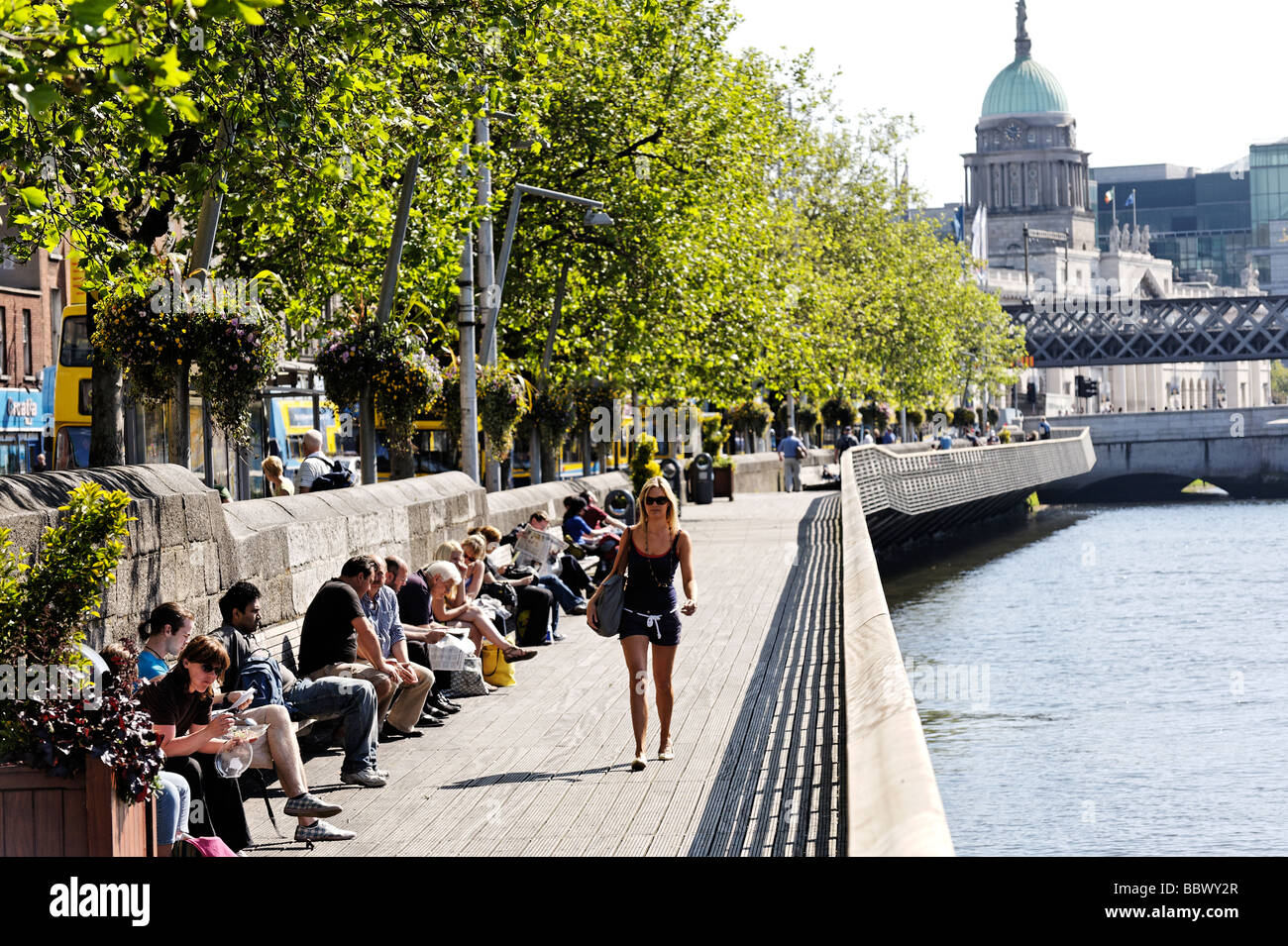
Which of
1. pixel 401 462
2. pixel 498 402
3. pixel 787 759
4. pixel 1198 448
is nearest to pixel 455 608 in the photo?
pixel 787 759

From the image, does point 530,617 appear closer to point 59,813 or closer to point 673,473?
point 59,813

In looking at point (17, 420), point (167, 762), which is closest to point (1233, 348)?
point (17, 420)

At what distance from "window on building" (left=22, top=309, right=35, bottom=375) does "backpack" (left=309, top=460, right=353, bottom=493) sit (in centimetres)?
3616

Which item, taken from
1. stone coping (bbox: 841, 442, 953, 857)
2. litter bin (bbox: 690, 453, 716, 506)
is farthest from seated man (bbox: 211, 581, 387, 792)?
litter bin (bbox: 690, 453, 716, 506)

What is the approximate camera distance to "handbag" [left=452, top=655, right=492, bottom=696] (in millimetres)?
13352

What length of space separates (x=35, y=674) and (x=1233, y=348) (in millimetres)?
131884

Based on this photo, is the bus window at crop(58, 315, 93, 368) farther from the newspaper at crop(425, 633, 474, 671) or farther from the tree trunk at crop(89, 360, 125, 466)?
the newspaper at crop(425, 633, 474, 671)

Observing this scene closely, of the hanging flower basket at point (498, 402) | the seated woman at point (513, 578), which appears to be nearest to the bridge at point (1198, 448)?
the hanging flower basket at point (498, 402)

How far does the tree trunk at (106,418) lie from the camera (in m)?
13.6

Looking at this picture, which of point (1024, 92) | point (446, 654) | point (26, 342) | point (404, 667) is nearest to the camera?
point (404, 667)

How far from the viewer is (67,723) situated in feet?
20.8

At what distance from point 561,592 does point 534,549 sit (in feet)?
2.42

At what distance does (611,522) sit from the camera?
23141 millimetres
